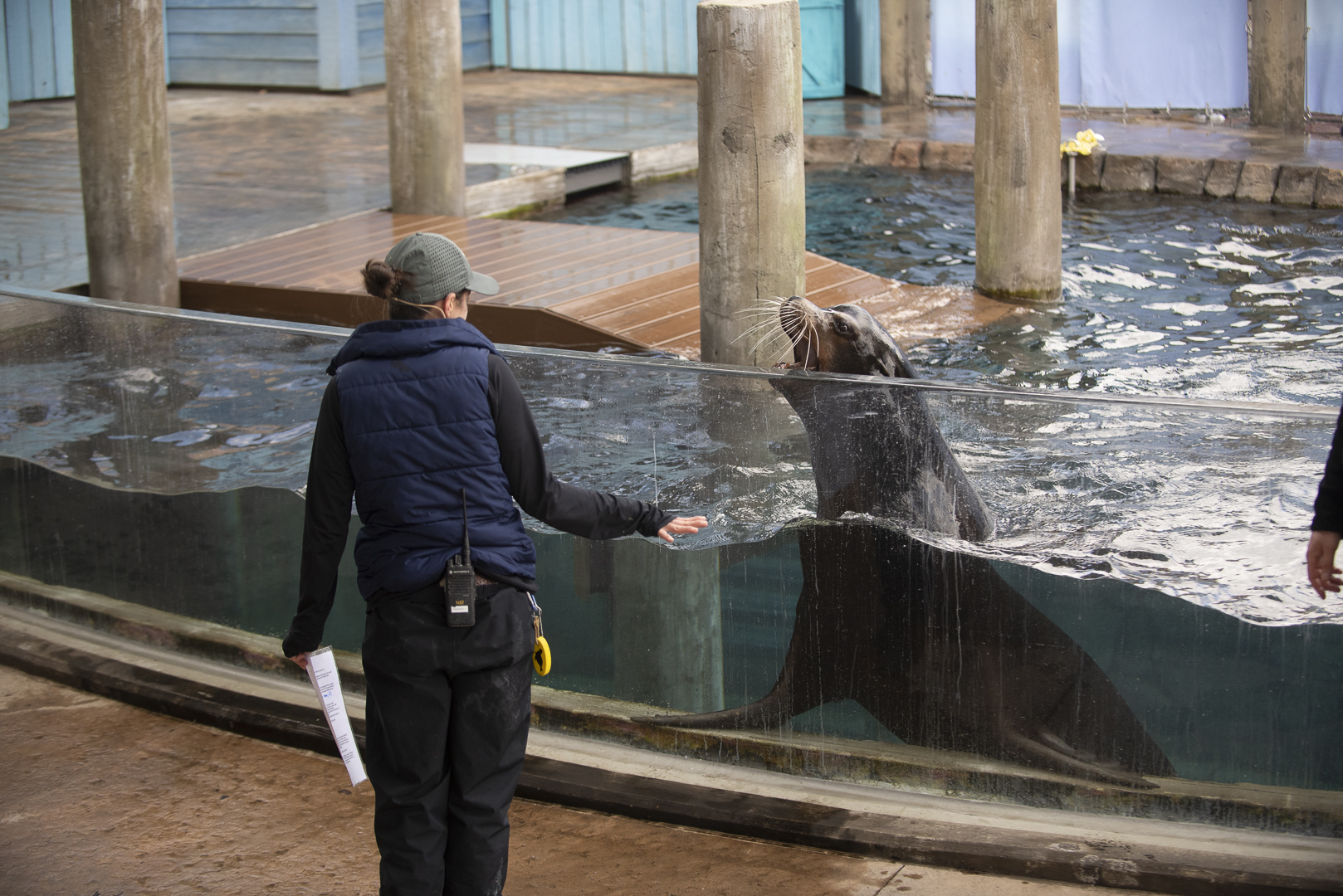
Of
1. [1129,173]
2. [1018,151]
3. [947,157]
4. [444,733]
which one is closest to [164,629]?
[444,733]

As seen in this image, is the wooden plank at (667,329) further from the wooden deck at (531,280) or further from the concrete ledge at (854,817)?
the concrete ledge at (854,817)

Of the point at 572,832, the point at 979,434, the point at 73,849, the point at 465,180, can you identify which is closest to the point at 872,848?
the point at 572,832

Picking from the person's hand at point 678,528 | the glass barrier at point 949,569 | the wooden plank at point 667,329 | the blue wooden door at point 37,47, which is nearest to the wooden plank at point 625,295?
the wooden plank at point 667,329

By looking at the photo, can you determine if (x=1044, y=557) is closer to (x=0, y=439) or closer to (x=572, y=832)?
(x=572, y=832)

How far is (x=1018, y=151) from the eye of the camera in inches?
275

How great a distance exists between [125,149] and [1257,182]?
7.84 metres

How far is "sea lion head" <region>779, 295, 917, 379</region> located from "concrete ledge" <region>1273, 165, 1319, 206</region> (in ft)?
22.9

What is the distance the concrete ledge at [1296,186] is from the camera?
9.40 metres

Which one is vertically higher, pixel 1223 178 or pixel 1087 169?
pixel 1087 169

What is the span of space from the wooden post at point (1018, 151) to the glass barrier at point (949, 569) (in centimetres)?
430

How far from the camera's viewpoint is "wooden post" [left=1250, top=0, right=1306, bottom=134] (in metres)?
10.9

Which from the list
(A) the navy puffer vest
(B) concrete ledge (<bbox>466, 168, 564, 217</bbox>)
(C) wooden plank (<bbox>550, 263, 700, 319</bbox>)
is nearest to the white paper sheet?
(A) the navy puffer vest

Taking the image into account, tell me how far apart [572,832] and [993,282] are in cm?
502

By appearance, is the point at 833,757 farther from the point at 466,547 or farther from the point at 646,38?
the point at 646,38
